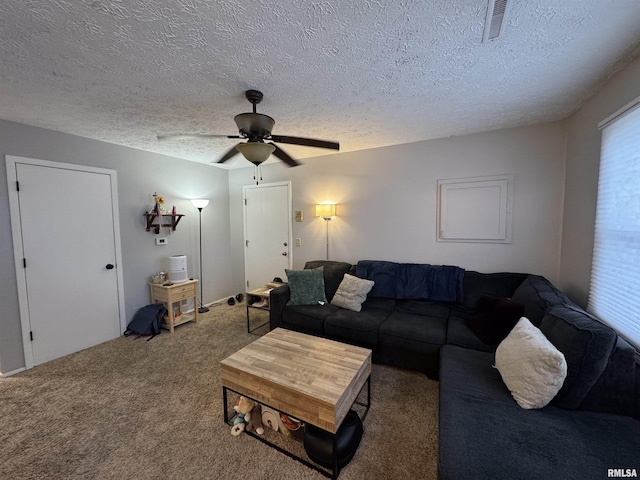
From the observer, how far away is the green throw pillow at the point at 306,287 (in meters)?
3.12

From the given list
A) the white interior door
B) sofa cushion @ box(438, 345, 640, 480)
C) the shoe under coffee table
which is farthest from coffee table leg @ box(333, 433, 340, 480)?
the white interior door

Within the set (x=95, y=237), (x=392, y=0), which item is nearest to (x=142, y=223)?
(x=95, y=237)

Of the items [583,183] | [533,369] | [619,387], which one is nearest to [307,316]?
[533,369]

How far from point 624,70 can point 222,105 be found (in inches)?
116

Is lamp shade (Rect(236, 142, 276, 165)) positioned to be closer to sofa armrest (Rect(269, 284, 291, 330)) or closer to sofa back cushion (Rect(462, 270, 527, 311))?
sofa armrest (Rect(269, 284, 291, 330))

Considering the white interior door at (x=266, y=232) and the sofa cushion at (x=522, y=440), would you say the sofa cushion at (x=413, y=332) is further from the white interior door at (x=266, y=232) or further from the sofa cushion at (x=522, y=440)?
the white interior door at (x=266, y=232)

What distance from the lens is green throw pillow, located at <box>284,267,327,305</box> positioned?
3119mm

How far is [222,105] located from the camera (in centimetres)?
218

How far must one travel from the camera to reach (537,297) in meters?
2.02

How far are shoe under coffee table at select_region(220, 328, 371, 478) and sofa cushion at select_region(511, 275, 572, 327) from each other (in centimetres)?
133

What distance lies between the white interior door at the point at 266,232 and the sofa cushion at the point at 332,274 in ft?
2.95

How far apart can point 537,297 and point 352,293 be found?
1.69 meters

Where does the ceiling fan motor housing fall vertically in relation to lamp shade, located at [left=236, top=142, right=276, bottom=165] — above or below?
above

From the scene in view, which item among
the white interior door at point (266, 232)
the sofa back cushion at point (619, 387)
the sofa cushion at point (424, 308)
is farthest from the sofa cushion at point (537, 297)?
the white interior door at point (266, 232)
